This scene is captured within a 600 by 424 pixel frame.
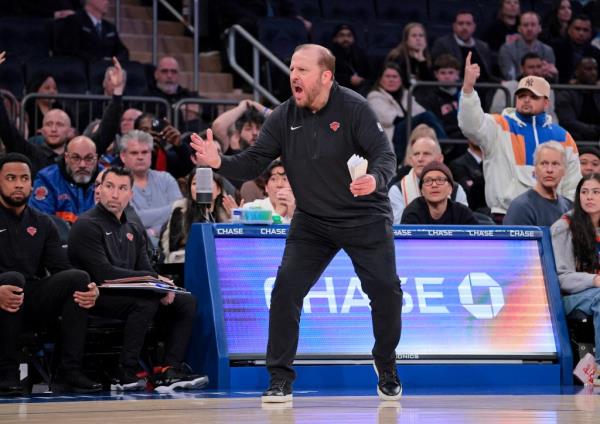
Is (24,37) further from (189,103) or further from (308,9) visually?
(308,9)

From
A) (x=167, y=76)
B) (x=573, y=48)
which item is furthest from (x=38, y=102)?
(x=573, y=48)

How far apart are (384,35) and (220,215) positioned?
22.4ft

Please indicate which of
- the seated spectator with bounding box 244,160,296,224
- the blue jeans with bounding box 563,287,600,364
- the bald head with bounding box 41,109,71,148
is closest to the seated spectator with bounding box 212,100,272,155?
the bald head with bounding box 41,109,71,148

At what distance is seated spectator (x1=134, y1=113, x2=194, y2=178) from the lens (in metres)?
11.4

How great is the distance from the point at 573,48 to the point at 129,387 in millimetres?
9756

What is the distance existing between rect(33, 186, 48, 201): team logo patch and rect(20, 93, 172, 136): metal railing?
5.98ft

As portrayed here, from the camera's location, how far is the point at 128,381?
8.26m

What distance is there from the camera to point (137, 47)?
49.9ft

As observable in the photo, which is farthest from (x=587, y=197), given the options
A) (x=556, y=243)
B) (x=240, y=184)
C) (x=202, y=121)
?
(x=202, y=121)

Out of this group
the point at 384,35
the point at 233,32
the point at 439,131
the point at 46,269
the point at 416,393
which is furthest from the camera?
the point at 384,35

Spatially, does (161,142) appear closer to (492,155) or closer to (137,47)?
(492,155)

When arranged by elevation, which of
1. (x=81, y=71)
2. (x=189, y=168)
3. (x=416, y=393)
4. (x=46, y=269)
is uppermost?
(x=81, y=71)

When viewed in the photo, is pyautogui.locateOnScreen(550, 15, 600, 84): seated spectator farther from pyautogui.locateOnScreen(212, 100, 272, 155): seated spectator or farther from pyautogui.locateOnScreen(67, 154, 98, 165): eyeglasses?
pyautogui.locateOnScreen(67, 154, 98, 165): eyeglasses

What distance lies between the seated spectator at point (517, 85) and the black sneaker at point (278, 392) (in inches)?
278
